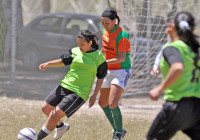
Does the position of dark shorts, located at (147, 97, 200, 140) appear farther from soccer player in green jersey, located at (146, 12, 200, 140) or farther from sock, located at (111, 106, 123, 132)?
sock, located at (111, 106, 123, 132)

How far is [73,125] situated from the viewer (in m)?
6.98

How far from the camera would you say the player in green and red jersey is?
5.95 meters

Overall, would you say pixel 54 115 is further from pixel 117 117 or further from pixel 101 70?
pixel 117 117

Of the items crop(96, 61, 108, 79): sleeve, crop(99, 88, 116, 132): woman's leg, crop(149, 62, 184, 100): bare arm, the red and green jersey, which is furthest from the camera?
crop(99, 88, 116, 132): woman's leg

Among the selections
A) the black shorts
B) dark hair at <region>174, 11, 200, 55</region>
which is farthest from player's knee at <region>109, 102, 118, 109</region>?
dark hair at <region>174, 11, 200, 55</region>

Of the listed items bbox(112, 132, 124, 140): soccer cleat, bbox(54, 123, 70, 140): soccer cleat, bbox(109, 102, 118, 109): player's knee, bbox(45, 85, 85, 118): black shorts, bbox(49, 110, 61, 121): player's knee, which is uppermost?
bbox(45, 85, 85, 118): black shorts

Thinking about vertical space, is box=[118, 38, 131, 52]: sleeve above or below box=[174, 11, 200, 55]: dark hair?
below

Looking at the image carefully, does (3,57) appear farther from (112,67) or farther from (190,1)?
(112,67)

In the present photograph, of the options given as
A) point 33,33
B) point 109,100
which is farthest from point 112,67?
point 33,33

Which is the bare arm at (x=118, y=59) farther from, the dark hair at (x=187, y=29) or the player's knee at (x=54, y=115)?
the dark hair at (x=187, y=29)

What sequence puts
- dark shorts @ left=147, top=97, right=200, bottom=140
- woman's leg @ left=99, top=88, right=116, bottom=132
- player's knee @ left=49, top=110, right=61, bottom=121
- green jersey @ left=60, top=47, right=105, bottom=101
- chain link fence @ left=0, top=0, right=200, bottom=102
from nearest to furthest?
dark shorts @ left=147, top=97, right=200, bottom=140 → player's knee @ left=49, top=110, right=61, bottom=121 → green jersey @ left=60, top=47, right=105, bottom=101 → woman's leg @ left=99, top=88, right=116, bottom=132 → chain link fence @ left=0, top=0, right=200, bottom=102

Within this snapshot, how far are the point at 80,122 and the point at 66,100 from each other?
1.95 meters

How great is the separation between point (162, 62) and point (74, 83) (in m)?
1.59

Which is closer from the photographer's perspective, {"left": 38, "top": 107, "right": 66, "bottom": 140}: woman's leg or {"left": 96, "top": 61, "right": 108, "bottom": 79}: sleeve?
{"left": 38, "top": 107, "right": 66, "bottom": 140}: woman's leg
